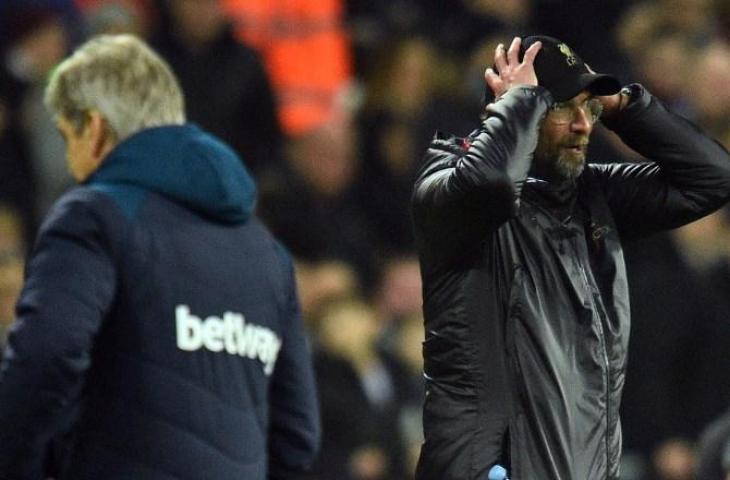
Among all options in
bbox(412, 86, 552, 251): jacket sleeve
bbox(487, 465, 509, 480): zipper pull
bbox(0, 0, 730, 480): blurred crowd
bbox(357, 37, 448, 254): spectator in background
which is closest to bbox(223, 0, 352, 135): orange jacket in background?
bbox(0, 0, 730, 480): blurred crowd

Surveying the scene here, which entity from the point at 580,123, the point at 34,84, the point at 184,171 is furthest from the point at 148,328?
the point at 34,84

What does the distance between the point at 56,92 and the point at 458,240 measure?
1.01 m

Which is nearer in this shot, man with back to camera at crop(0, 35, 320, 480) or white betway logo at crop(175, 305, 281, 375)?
man with back to camera at crop(0, 35, 320, 480)

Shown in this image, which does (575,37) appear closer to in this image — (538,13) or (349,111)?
(538,13)

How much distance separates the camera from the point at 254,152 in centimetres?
793

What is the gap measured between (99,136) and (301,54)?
5.03 m

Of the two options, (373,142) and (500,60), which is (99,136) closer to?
(500,60)

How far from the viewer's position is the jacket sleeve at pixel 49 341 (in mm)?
3771

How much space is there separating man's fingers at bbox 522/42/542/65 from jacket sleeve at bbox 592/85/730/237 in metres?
0.36

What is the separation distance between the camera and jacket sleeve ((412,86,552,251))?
12.1 feet

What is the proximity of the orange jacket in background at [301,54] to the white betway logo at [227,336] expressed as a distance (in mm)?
4899

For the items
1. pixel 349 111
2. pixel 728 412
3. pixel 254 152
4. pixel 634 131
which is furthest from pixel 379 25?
pixel 634 131

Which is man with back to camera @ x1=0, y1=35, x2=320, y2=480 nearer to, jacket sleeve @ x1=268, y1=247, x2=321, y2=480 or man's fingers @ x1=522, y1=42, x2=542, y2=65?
jacket sleeve @ x1=268, y1=247, x2=321, y2=480

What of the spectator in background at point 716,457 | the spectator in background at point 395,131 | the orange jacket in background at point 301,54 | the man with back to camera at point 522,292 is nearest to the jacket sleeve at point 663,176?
the man with back to camera at point 522,292
